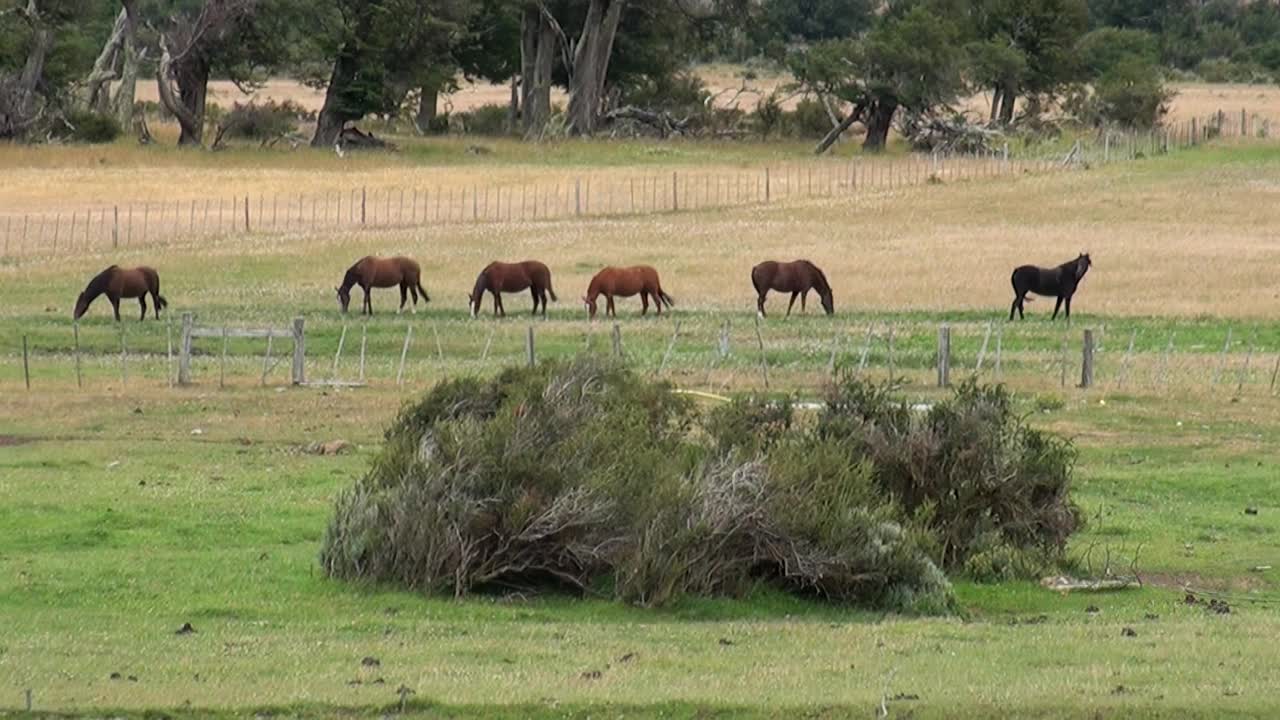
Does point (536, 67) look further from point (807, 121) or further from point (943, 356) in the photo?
point (943, 356)

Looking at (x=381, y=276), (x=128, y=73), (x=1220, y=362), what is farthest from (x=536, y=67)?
(x=1220, y=362)

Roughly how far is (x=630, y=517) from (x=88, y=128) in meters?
69.1

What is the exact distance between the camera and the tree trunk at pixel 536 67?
95.8 m

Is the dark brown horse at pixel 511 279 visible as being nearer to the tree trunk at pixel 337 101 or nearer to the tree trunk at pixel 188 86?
the tree trunk at pixel 188 86

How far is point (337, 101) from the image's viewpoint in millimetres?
85688

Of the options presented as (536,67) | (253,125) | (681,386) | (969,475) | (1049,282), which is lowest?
(681,386)

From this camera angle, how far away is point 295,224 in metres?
57.1

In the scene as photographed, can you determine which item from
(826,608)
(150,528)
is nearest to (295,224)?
(150,528)

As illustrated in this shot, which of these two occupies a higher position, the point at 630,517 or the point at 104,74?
the point at 104,74

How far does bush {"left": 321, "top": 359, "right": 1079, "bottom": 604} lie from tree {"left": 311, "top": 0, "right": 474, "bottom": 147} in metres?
68.7

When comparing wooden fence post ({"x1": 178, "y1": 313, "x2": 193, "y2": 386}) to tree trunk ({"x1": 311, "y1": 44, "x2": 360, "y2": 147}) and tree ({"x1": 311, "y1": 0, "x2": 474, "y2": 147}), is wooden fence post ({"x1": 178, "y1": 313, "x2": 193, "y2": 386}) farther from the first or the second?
tree trunk ({"x1": 311, "y1": 44, "x2": 360, "y2": 147})

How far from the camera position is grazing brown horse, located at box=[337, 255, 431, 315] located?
40812 mm

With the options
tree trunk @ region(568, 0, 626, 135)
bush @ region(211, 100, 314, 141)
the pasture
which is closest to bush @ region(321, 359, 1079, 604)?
the pasture

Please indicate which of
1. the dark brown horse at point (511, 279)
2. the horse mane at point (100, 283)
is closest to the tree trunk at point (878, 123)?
the dark brown horse at point (511, 279)
